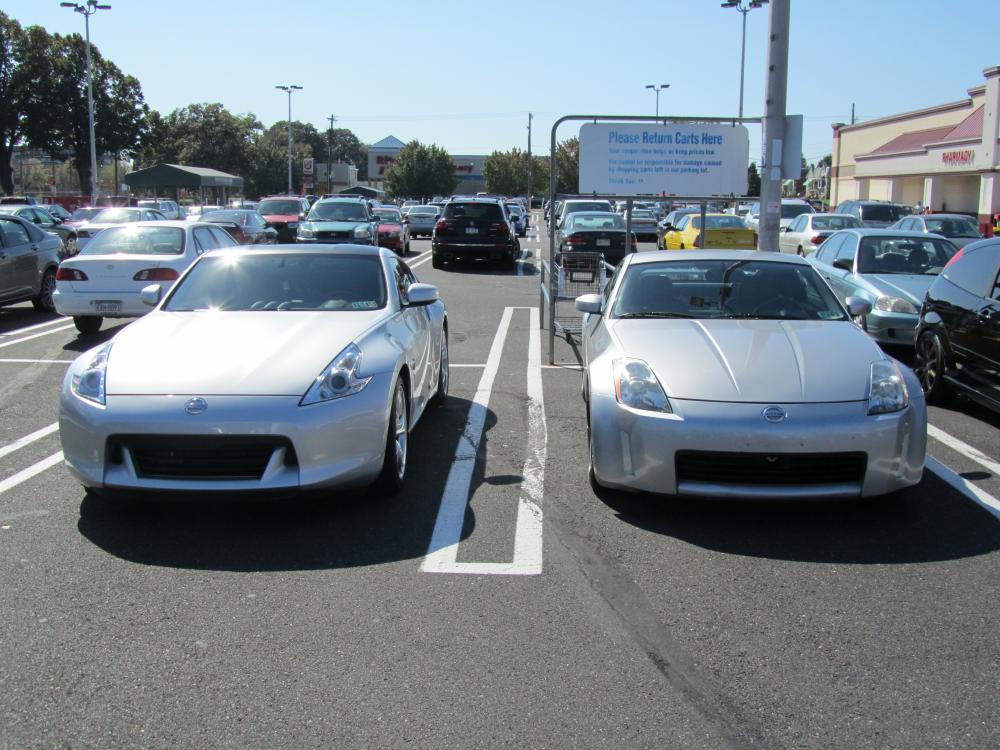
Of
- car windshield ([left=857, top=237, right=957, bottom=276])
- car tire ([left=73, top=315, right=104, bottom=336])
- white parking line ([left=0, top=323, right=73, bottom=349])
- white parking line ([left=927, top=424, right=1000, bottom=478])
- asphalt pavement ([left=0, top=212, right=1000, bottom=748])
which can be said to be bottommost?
asphalt pavement ([left=0, top=212, right=1000, bottom=748])

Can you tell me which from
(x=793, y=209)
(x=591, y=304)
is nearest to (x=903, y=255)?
(x=591, y=304)

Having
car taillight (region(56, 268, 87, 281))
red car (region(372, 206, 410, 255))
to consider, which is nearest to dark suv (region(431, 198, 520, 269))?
red car (region(372, 206, 410, 255))

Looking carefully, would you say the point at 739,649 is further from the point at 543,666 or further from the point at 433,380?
the point at 433,380

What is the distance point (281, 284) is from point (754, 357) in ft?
10.7

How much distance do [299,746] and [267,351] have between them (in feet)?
9.11

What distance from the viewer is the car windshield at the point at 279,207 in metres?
33.2

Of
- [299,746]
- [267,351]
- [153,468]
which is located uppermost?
[267,351]

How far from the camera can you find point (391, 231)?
27.7 meters

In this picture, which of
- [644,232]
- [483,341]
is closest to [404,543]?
[483,341]

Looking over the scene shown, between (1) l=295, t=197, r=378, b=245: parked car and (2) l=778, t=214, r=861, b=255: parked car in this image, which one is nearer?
(2) l=778, t=214, r=861, b=255: parked car

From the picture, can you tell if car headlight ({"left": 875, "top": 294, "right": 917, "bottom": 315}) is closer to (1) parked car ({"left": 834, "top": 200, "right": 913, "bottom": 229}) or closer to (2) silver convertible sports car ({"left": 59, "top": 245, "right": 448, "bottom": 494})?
(2) silver convertible sports car ({"left": 59, "top": 245, "right": 448, "bottom": 494})

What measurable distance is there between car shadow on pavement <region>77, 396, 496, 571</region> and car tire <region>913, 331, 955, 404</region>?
460 centimetres

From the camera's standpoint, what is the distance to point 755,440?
4809mm

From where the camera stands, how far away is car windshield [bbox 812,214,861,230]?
74.9ft
